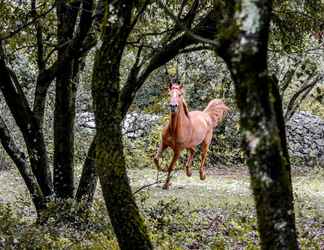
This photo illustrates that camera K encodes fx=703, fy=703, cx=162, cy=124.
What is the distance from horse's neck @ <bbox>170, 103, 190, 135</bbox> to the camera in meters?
16.5

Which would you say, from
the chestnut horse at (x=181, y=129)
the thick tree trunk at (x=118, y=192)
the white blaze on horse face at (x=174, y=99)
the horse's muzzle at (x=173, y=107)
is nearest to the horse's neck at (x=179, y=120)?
the chestnut horse at (x=181, y=129)

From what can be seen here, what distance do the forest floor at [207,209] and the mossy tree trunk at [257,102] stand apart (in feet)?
12.4

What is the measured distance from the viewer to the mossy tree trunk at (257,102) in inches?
149

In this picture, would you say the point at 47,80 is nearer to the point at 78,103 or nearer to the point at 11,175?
the point at 78,103

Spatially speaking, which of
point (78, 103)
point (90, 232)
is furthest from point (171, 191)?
point (90, 232)

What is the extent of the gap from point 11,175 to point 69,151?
9462mm

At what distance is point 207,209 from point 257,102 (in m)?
8.90

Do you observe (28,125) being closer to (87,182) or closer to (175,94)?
(87,182)

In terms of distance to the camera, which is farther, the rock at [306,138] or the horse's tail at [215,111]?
the rock at [306,138]

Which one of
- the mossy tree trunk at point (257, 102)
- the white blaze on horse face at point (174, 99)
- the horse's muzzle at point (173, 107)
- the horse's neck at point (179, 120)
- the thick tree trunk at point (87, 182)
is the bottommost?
the thick tree trunk at point (87, 182)

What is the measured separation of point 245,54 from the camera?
3.81 metres

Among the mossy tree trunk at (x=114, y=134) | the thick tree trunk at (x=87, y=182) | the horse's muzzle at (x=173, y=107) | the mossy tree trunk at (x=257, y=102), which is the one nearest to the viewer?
the mossy tree trunk at (x=257, y=102)

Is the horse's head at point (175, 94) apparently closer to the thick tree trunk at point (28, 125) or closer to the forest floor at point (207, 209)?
the forest floor at point (207, 209)

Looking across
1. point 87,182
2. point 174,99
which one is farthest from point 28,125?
point 174,99
